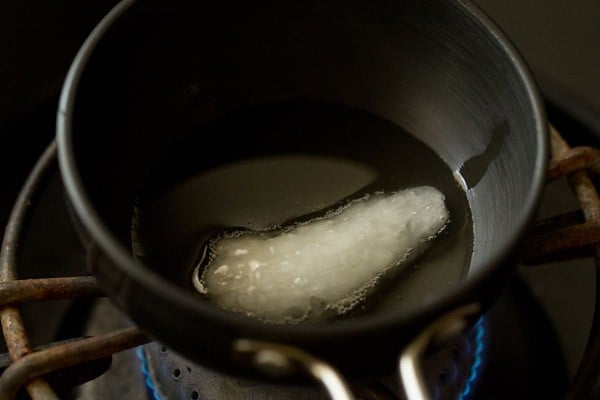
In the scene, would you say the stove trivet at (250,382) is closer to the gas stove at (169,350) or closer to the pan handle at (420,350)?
the gas stove at (169,350)

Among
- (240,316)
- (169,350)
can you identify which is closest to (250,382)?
(169,350)

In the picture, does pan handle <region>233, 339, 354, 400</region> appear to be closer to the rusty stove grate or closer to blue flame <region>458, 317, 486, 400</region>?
the rusty stove grate

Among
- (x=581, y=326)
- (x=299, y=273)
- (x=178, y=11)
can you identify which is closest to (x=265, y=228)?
(x=299, y=273)

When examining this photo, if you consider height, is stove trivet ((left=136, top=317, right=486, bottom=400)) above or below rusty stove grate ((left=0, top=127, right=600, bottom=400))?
below

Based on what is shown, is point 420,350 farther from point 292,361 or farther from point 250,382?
point 250,382

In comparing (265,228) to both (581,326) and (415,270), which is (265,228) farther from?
(581,326)

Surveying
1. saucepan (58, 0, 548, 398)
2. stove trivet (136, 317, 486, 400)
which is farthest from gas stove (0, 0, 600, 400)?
saucepan (58, 0, 548, 398)

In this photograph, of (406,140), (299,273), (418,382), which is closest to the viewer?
(418,382)
